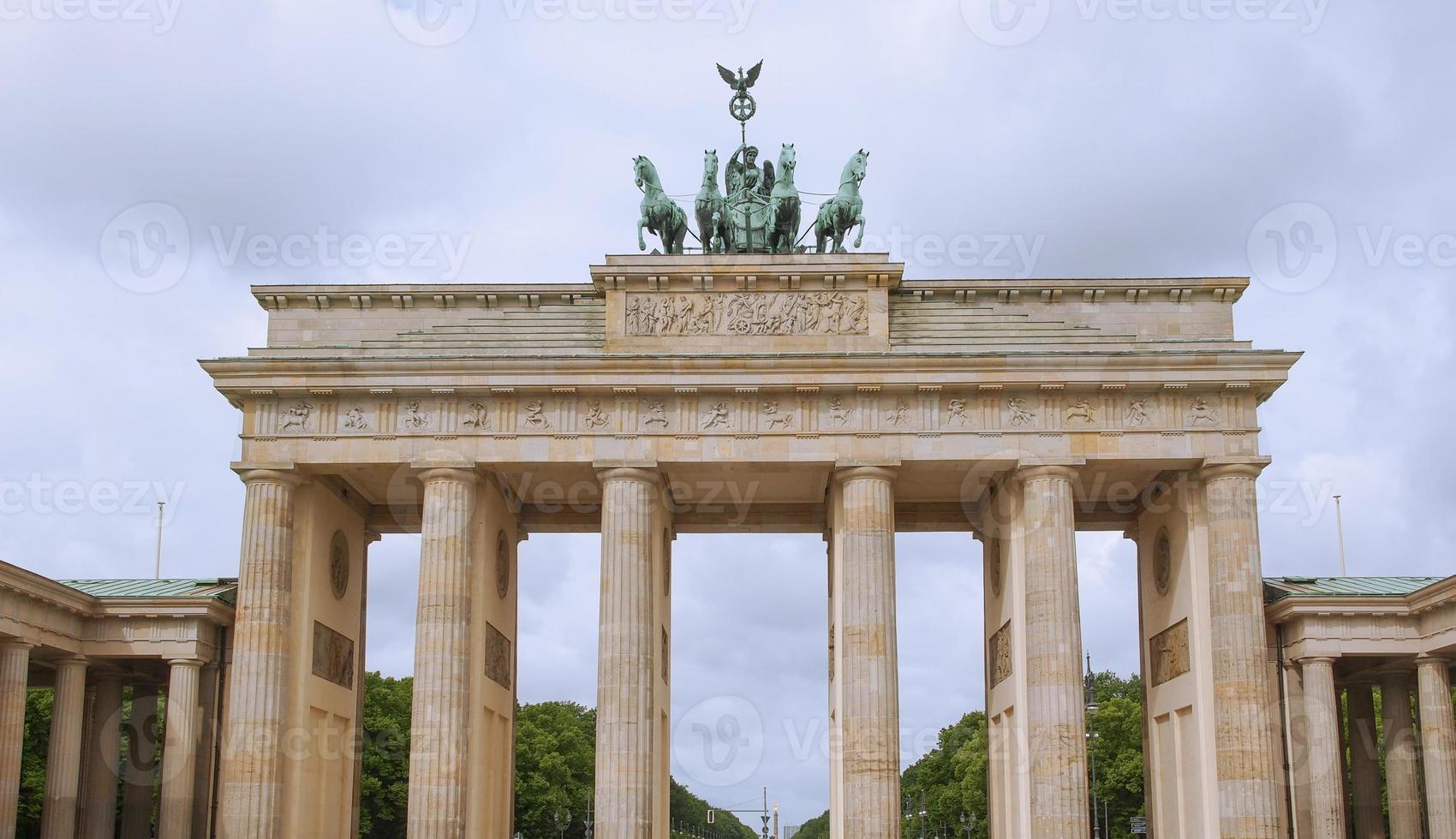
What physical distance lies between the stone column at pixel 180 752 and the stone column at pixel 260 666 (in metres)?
1.24

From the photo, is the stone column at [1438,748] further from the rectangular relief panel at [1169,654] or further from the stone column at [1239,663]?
the rectangular relief panel at [1169,654]

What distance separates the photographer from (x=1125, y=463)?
→ 1467 inches

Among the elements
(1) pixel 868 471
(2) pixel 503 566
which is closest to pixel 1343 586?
(1) pixel 868 471

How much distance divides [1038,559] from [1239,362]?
22.4 feet

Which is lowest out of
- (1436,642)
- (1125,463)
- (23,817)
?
(23,817)

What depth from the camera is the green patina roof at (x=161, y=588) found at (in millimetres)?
39875

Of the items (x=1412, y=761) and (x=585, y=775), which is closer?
(x=1412, y=761)

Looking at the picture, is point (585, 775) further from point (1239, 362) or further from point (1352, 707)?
point (1239, 362)

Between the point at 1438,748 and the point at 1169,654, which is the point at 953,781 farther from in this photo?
the point at 1438,748

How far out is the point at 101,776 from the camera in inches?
1631

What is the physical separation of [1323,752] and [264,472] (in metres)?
27.3

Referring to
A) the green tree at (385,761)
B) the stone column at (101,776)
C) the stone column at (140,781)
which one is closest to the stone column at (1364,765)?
the stone column at (140,781)

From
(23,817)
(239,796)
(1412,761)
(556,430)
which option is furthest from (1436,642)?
(23,817)

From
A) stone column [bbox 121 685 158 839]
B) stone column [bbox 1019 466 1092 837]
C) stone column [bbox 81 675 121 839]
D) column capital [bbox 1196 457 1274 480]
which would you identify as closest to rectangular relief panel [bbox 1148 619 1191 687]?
stone column [bbox 1019 466 1092 837]
